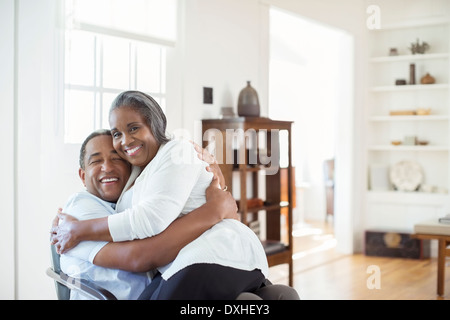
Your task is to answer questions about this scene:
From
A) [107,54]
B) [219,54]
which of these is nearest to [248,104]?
[219,54]

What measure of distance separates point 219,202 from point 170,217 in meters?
0.20

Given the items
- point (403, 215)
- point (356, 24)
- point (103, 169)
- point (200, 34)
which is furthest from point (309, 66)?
point (103, 169)

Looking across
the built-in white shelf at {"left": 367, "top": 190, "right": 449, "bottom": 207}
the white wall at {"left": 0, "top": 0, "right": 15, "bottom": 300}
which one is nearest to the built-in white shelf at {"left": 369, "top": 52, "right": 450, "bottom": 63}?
the built-in white shelf at {"left": 367, "top": 190, "right": 449, "bottom": 207}

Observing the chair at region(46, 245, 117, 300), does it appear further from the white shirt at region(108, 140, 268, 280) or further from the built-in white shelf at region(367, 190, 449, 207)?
the built-in white shelf at region(367, 190, 449, 207)

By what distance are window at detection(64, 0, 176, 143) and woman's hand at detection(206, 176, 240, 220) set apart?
4.42 ft

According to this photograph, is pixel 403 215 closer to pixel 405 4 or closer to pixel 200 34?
pixel 405 4

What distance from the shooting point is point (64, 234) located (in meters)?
1.71

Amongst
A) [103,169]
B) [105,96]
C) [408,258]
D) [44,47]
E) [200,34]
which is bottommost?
[408,258]

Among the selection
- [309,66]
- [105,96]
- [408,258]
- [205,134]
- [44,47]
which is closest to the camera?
[44,47]

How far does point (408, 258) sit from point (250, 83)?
240 cm

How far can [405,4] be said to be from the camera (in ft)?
18.0

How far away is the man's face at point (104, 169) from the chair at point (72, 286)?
272 mm
